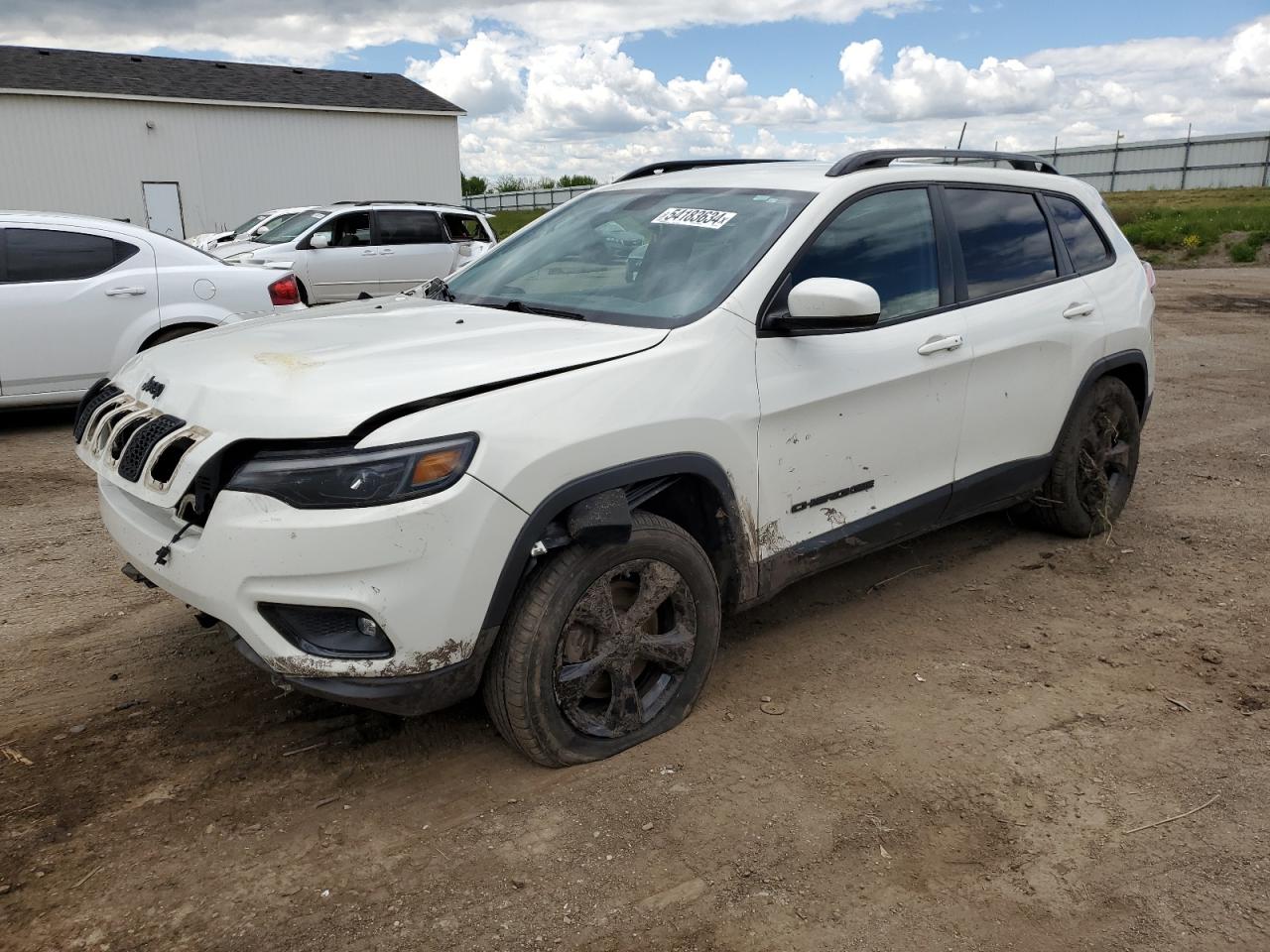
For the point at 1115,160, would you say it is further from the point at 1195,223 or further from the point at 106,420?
the point at 106,420

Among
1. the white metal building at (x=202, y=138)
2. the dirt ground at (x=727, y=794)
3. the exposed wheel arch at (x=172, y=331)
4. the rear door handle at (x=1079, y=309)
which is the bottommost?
the dirt ground at (x=727, y=794)

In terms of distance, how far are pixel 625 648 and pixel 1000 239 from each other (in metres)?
2.62

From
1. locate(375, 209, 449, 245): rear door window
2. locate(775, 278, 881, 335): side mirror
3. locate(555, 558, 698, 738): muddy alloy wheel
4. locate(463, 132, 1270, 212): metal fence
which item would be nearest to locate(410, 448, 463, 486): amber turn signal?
locate(555, 558, 698, 738): muddy alloy wheel

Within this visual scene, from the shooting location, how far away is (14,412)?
27.7 ft

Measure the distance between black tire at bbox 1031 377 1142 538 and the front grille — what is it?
12.5 ft

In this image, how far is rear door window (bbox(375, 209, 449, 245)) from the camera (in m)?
14.4

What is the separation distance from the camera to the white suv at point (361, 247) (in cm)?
1377

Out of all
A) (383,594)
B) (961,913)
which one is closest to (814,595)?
(961,913)

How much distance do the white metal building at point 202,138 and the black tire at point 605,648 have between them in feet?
83.4

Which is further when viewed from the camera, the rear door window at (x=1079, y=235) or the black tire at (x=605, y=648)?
the rear door window at (x=1079, y=235)

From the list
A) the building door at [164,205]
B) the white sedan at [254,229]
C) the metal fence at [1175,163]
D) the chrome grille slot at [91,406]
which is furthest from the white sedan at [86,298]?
the metal fence at [1175,163]

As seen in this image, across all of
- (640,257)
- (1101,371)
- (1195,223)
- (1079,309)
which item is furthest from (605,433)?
(1195,223)

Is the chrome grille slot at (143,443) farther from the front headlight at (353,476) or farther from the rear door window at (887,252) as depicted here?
the rear door window at (887,252)

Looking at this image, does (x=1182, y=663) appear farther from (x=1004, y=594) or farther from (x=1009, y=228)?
(x=1009, y=228)
